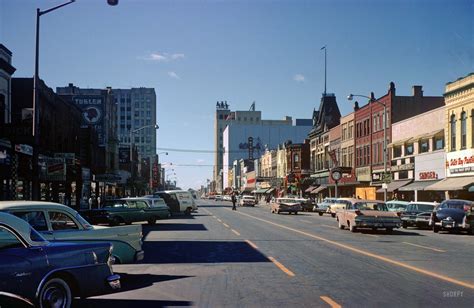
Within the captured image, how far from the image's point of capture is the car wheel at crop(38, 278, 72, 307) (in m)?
7.40

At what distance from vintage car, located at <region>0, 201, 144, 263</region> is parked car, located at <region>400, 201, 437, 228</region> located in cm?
1985

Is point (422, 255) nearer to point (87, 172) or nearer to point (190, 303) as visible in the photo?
point (190, 303)

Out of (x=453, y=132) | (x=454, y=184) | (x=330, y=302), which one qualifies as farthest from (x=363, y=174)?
(x=330, y=302)

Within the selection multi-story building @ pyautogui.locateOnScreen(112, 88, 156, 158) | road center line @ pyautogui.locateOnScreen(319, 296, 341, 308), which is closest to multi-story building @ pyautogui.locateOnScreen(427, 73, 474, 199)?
road center line @ pyautogui.locateOnScreen(319, 296, 341, 308)

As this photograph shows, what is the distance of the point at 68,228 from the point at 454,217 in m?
19.9

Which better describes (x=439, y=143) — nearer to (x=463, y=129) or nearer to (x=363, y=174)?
(x=463, y=129)

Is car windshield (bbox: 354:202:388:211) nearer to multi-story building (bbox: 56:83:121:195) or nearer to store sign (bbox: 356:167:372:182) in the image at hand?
store sign (bbox: 356:167:372:182)

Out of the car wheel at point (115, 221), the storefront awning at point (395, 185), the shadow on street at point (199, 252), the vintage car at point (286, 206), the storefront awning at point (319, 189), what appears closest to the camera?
the shadow on street at point (199, 252)

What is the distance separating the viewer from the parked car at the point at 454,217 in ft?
83.3

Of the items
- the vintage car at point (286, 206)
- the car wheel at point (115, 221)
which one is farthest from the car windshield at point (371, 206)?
the vintage car at point (286, 206)

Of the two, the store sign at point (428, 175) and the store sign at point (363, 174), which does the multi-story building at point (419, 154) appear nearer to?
the store sign at point (428, 175)

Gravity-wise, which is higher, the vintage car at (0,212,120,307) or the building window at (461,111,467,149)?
the building window at (461,111,467,149)

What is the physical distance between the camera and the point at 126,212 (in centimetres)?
2941

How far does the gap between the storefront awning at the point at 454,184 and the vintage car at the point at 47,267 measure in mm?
34428
